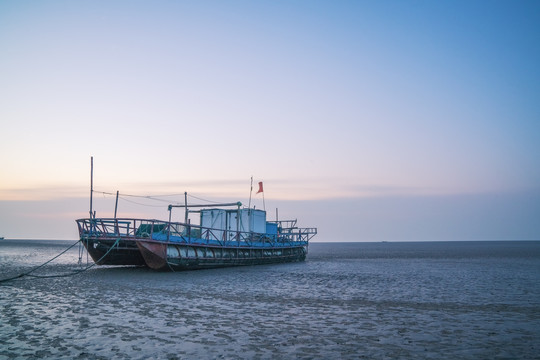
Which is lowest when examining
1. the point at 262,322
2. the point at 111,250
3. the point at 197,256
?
the point at 262,322

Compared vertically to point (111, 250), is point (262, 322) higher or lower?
lower

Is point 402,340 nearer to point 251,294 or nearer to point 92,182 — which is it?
point 251,294

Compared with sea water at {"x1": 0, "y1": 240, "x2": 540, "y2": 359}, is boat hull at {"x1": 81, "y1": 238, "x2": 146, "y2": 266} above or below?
above

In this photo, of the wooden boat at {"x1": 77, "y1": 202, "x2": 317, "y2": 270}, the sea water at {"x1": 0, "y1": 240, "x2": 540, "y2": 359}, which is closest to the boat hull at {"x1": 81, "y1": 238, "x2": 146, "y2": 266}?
the wooden boat at {"x1": 77, "y1": 202, "x2": 317, "y2": 270}

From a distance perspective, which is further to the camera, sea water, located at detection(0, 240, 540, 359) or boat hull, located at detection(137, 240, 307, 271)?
boat hull, located at detection(137, 240, 307, 271)

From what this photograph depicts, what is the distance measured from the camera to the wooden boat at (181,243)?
85.5 ft

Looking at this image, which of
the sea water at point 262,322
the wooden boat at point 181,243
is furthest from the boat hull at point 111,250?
the sea water at point 262,322

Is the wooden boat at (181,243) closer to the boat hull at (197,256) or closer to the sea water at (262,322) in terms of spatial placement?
the boat hull at (197,256)

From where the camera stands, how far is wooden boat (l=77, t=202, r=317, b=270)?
26062mm

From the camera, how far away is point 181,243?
2716 cm

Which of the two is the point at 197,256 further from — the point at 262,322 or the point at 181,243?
the point at 262,322

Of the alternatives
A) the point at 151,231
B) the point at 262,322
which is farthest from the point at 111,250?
the point at 262,322

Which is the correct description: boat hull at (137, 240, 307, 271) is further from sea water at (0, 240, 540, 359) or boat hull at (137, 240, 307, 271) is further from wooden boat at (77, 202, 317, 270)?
sea water at (0, 240, 540, 359)

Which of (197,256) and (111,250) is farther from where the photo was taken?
(197,256)
